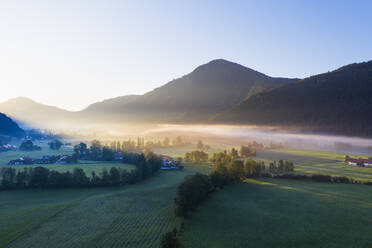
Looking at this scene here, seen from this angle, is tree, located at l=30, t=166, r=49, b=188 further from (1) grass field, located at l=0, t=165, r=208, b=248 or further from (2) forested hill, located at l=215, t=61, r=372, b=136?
(2) forested hill, located at l=215, t=61, r=372, b=136

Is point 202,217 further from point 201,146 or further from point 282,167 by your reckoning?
point 201,146

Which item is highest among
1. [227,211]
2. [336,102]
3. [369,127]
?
[336,102]

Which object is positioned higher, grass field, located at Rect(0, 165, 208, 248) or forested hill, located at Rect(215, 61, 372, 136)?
forested hill, located at Rect(215, 61, 372, 136)

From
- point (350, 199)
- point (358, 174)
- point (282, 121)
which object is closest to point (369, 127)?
point (358, 174)

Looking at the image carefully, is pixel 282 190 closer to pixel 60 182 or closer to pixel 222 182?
pixel 222 182

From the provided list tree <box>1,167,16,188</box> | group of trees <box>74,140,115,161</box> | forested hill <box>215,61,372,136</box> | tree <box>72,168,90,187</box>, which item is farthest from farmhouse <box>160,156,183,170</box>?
forested hill <box>215,61,372,136</box>

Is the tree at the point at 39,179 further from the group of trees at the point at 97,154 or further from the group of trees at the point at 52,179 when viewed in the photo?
the group of trees at the point at 97,154

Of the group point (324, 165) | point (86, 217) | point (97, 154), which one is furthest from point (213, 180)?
point (97, 154)
